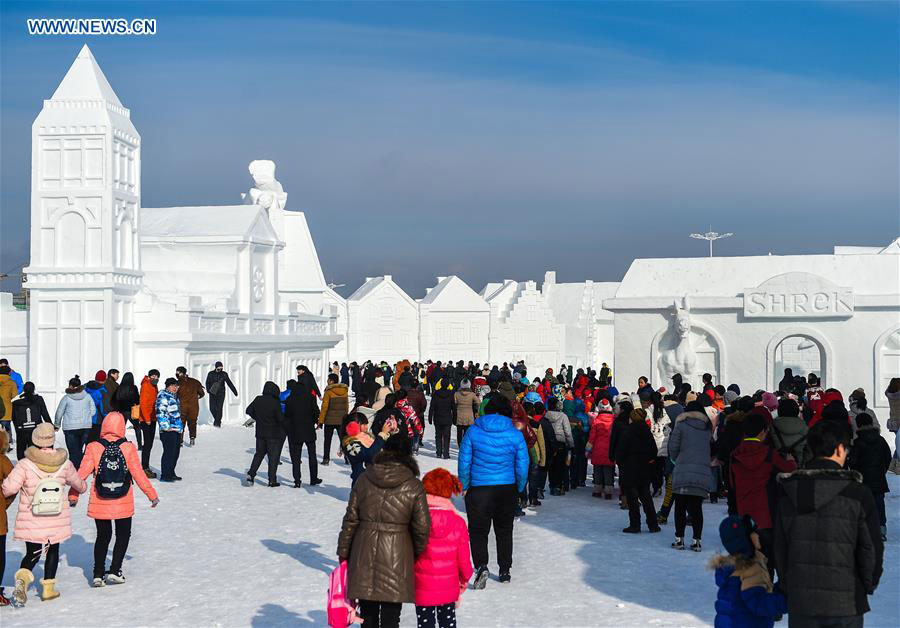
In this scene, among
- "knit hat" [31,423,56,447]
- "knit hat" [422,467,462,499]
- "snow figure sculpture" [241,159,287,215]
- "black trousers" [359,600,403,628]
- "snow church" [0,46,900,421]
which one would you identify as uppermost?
"snow figure sculpture" [241,159,287,215]

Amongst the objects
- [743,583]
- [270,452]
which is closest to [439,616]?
[743,583]

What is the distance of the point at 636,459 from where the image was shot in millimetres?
11750

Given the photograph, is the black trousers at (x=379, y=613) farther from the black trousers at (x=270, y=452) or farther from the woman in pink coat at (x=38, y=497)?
the black trousers at (x=270, y=452)

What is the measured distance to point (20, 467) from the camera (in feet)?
28.2

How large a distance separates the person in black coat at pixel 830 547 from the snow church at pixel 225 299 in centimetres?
2079

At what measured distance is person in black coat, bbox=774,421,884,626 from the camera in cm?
549

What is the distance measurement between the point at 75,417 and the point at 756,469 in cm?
961

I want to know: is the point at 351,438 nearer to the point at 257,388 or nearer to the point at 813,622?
the point at 813,622

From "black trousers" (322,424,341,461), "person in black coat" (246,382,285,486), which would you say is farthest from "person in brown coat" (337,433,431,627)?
"black trousers" (322,424,341,461)

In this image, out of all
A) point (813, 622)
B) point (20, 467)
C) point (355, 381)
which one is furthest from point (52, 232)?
point (813, 622)

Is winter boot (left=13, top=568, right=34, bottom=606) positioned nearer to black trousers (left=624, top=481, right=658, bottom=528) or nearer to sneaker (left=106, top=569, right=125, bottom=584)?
sneaker (left=106, top=569, right=125, bottom=584)

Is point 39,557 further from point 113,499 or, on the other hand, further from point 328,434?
point 328,434

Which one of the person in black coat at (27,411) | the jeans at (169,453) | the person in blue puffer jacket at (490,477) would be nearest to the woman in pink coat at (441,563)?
the person in blue puffer jacket at (490,477)

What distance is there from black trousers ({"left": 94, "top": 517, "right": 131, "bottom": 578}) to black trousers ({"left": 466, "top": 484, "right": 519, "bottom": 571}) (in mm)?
3090
